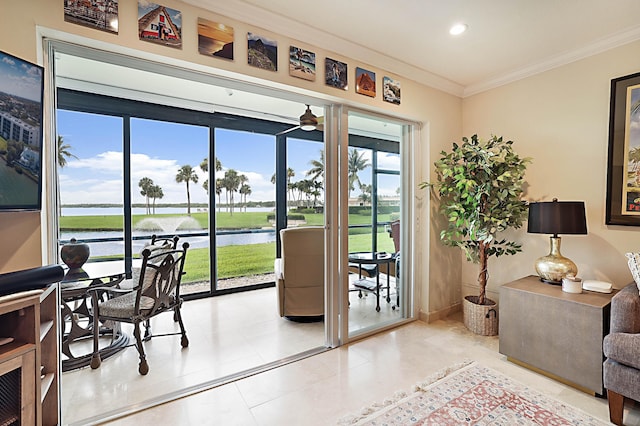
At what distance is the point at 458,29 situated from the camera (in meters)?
2.39

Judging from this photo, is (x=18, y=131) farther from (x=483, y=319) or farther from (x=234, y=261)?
(x=483, y=319)

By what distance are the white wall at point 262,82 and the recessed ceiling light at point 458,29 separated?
68cm

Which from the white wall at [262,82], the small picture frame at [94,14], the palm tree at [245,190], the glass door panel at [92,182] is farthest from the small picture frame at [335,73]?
the palm tree at [245,190]

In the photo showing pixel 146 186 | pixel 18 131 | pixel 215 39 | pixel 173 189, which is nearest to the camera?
pixel 18 131

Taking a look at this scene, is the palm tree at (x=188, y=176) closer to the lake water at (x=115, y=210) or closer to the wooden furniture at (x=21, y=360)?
the lake water at (x=115, y=210)

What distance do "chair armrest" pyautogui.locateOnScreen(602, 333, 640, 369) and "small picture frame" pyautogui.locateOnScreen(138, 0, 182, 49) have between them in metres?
3.30

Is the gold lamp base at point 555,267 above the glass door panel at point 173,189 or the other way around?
the other way around

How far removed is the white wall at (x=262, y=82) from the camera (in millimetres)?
1568

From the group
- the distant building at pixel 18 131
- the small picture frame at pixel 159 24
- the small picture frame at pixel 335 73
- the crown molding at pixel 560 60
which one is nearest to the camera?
the distant building at pixel 18 131

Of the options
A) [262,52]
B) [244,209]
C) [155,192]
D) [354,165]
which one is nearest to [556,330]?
[354,165]

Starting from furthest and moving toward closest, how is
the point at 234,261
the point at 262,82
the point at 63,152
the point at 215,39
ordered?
the point at 234,261
the point at 262,82
the point at 63,152
the point at 215,39

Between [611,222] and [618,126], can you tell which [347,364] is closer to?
[611,222]

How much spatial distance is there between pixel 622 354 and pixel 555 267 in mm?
871

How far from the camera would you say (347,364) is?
8.28 feet
